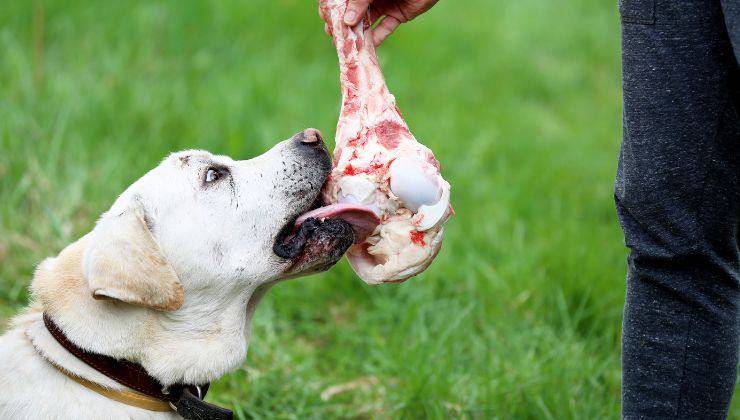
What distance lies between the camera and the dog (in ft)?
8.05

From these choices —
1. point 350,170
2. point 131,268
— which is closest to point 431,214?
point 350,170

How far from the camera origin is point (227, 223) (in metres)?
2.67

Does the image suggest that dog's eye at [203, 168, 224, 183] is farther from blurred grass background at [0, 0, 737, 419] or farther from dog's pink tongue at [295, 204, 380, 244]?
blurred grass background at [0, 0, 737, 419]

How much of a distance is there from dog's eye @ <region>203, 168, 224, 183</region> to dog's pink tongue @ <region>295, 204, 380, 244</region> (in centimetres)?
33

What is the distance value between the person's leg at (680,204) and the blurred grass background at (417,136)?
0.87 metres

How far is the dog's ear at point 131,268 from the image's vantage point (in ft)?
7.69

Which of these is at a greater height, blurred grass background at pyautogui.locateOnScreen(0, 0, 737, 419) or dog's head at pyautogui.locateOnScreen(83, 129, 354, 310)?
dog's head at pyautogui.locateOnScreen(83, 129, 354, 310)

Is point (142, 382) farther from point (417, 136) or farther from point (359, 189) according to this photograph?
point (417, 136)

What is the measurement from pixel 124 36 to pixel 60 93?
89 cm

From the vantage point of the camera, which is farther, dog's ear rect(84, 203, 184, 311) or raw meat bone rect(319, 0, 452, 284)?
raw meat bone rect(319, 0, 452, 284)

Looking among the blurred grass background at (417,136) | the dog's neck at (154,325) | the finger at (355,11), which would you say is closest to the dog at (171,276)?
the dog's neck at (154,325)

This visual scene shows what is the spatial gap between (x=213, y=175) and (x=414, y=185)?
681 millimetres

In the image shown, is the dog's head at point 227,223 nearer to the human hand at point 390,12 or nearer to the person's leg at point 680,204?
the human hand at point 390,12

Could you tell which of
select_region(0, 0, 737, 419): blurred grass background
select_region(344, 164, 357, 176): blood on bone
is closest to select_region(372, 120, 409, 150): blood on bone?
select_region(344, 164, 357, 176): blood on bone
